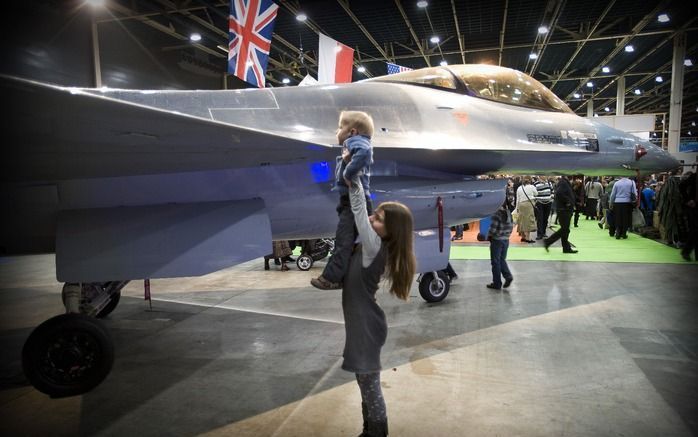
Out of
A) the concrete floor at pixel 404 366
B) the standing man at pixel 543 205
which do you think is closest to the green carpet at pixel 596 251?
the standing man at pixel 543 205

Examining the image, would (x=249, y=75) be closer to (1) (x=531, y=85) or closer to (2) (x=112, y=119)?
(1) (x=531, y=85)

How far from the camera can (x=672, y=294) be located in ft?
20.0

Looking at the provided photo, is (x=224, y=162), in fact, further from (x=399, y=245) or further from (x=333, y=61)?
Answer: (x=333, y=61)

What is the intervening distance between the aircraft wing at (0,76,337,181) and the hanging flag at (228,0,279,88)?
5.02 m

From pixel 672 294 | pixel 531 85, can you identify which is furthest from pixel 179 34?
pixel 672 294

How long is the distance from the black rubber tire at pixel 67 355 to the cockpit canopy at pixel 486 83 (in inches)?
167

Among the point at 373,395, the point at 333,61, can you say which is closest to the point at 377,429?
the point at 373,395

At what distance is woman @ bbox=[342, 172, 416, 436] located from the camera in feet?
7.52

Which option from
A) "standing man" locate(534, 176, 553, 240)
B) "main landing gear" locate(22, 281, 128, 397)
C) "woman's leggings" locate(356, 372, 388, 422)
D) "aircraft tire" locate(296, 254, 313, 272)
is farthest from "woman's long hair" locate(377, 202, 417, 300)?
"standing man" locate(534, 176, 553, 240)

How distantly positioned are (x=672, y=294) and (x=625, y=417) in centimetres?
427

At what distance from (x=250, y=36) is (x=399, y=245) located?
23.6 feet

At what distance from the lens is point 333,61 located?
10984 millimetres

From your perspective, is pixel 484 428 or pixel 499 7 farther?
pixel 499 7

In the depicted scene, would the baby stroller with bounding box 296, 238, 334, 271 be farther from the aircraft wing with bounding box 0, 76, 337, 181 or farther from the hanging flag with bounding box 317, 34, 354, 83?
the aircraft wing with bounding box 0, 76, 337, 181
